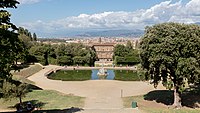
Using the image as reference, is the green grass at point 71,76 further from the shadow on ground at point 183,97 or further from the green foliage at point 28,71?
the shadow on ground at point 183,97

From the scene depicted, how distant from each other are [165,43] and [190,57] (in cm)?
281

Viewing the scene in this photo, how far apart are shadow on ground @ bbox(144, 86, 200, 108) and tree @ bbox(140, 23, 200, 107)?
8.35 feet

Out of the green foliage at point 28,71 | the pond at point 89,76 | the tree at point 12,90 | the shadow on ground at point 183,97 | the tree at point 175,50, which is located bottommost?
the pond at point 89,76

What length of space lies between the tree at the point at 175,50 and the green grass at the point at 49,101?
30.2 feet

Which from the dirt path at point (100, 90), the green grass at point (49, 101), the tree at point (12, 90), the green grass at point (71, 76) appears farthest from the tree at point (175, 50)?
the green grass at point (71, 76)

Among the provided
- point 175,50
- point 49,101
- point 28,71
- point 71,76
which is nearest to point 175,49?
point 175,50

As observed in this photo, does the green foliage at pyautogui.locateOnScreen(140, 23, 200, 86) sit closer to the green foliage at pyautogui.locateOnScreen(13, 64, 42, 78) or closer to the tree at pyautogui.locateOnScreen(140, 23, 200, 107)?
the tree at pyautogui.locateOnScreen(140, 23, 200, 107)

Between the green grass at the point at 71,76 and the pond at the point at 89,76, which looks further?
the green grass at the point at 71,76

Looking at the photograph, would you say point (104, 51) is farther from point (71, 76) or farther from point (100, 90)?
point (100, 90)

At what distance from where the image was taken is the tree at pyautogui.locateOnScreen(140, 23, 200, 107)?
29906mm

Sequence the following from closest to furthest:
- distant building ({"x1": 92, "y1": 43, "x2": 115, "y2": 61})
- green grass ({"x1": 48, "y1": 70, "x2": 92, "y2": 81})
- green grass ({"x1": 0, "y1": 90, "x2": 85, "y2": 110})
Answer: green grass ({"x1": 0, "y1": 90, "x2": 85, "y2": 110}) → green grass ({"x1": 48, "y1": 70, "x2": 92, "y2": 81}) → distant building ({"x1": 92, "y1": 43, "x2": 115, "y2": 61})

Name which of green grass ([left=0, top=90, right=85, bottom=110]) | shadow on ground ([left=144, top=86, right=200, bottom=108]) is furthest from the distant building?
green grass ([left=0, top=90, right=85, bottom=110])

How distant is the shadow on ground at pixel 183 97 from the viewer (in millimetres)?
34219

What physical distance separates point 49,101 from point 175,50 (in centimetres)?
1486
